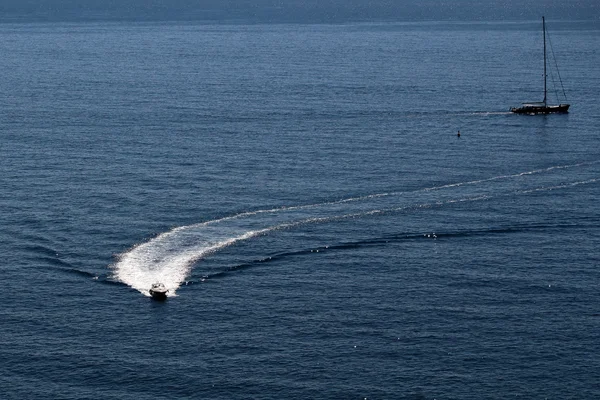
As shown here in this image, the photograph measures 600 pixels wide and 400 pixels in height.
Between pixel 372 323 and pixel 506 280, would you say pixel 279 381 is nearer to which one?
pixel 372 323

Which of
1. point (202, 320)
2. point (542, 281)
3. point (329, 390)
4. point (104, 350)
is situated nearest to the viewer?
point (329, 390)

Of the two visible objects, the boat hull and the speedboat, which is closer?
the speedboat

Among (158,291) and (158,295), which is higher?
(158,291)

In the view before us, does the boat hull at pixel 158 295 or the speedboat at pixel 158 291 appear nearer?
the speedboat at pixel 158 291

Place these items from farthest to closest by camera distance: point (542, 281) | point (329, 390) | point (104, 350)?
point (542, 281), point (104, 350), point (329, 390)

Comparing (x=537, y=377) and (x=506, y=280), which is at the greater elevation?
(x=506, y=280)

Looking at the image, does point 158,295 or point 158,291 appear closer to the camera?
point 158,291

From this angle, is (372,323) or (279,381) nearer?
(279,381)

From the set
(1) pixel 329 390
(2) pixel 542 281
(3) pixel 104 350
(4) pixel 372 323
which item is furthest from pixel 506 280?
(3) pixel 104 350
